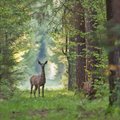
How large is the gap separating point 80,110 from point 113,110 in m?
0.80

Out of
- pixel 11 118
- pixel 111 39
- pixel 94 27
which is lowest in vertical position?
pixel 11 118

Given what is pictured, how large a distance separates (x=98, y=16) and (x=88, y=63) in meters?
3.35

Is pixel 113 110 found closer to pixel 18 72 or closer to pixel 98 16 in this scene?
pixel 98 16

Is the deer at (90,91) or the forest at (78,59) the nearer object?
the forest at (78,59)

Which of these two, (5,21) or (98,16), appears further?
(5,21)

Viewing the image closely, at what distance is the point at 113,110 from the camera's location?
1000 centimetres

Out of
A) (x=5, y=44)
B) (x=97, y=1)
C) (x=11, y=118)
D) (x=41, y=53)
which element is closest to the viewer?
(x=11, y=118)

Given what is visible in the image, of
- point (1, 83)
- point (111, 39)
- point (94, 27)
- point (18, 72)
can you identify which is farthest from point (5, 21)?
point (111, 39)

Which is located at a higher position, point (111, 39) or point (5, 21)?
point (5, 21)

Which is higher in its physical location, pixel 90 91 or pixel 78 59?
pixel 78 59

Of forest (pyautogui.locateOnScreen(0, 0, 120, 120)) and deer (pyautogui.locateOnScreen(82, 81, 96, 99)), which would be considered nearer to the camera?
forest (pyautogui.locateOnScreen(0, 0, 120, 120))

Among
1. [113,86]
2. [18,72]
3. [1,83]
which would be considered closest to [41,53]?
[18,72]

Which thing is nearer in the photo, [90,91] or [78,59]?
[90,91]

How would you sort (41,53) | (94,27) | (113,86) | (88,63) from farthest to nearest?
1. (41,53)
2. (88,63)
3. (94,27)
4. (113,86)
